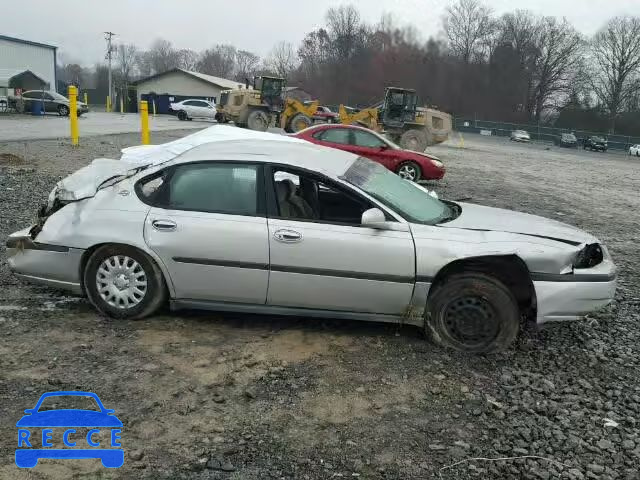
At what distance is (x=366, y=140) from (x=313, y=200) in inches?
344

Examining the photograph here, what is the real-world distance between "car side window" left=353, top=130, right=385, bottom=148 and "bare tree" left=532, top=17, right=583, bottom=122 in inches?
2516

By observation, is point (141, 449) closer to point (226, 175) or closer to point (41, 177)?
point (226, 175)

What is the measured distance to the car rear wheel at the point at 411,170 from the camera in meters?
13.2

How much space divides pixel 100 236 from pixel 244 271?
116 centimetres

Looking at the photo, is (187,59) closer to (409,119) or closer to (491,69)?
(491,69)

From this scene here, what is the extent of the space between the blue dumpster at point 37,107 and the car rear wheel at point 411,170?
30479mm

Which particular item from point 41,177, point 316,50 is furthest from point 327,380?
point 316,50

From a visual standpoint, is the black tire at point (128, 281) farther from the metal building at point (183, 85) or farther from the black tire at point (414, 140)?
the metal building at point (183, 85)

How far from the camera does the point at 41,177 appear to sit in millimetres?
10625

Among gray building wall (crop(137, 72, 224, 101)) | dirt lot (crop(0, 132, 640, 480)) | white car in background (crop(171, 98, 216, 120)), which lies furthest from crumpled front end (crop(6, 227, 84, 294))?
gray building wall (crop(137, 72, 224, 101))

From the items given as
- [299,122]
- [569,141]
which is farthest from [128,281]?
[569,141]

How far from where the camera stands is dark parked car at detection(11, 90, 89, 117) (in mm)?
35719

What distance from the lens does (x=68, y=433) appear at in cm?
293

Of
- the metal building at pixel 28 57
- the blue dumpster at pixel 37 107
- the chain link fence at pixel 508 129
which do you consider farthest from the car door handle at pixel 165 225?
the chain link fence at pixel 508 129
